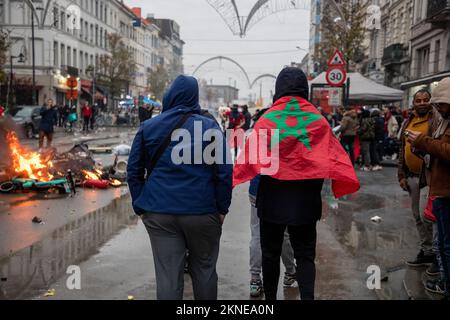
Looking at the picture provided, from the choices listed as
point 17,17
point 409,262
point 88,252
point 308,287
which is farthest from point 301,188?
point 17,17

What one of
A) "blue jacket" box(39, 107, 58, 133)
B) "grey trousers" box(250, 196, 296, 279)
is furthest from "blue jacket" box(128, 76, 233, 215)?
"blue jacket" box(39, 107, 58, 133)

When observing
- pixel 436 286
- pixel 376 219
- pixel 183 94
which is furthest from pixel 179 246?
pixel 376 219

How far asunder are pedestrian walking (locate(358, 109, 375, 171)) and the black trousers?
1176 centimetres

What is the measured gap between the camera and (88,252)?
6363 mm

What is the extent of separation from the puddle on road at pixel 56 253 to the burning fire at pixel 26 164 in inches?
101

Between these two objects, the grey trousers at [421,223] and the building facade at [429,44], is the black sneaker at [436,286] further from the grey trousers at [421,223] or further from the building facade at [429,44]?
the building facade at [429,44]

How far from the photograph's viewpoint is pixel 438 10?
84.6 ft

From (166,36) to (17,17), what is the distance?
5550cm

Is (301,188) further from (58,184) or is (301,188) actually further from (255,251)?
(58,184)

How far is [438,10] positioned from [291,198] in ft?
82.3

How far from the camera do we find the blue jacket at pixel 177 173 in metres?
3.62

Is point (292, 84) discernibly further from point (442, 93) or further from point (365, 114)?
point (365, 114)

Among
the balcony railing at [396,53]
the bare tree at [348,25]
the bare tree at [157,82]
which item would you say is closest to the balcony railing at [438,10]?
the bare tree at [348,25]

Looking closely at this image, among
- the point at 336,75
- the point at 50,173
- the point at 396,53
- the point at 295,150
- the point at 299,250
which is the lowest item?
the point at 50,173
